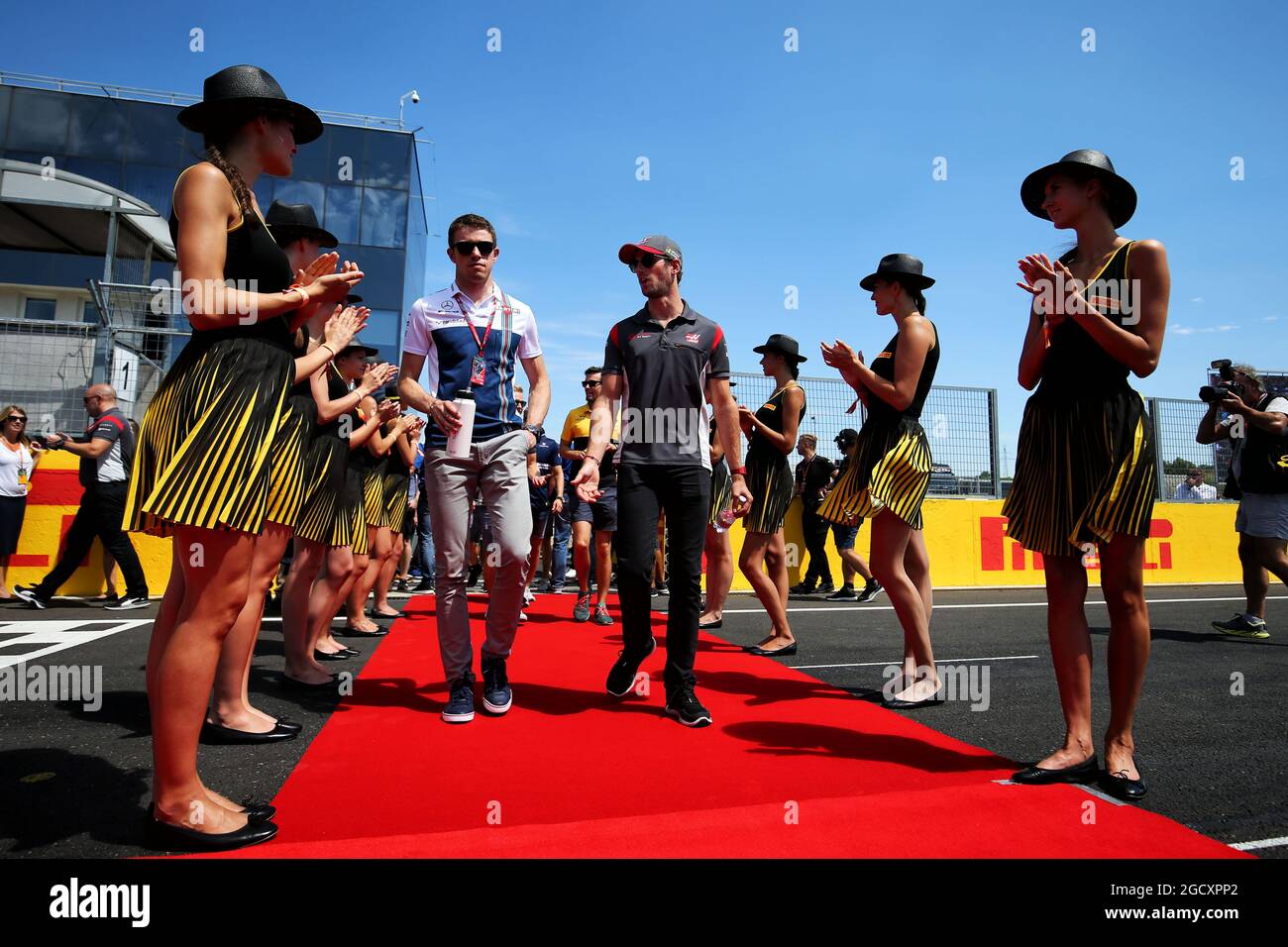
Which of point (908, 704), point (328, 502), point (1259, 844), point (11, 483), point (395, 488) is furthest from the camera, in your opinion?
point (11, 483)

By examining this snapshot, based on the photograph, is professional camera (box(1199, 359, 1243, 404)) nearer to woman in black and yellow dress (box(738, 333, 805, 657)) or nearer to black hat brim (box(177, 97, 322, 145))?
woman in black and yellow dress (box(738, 333, 805, 657))

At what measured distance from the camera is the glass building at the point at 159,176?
23.5 metres

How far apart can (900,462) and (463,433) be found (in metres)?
2.22

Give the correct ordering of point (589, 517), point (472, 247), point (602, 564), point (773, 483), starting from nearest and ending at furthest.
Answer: point (472, 247) → point (773, 483) → point (602, 564) → point (589, 517)

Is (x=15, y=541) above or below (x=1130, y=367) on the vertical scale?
below

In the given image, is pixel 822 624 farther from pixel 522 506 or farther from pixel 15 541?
pixel 15 541

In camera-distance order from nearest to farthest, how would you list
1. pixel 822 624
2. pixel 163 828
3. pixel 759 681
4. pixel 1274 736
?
1. pixel 163 828
2. pixel 1274 736
3. pixel 759 681
4. pixel 822 624

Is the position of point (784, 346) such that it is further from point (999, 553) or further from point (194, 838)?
point (999, 553)

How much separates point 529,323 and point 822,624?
4.43m

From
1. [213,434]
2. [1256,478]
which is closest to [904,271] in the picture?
[213,434]

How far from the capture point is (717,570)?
606 centimetres

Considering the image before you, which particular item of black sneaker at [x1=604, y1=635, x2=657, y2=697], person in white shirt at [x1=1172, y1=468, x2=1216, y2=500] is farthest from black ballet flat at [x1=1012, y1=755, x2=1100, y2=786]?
person in white shirt at [x1=1172, y1=468, x2=1216, y2=500]
